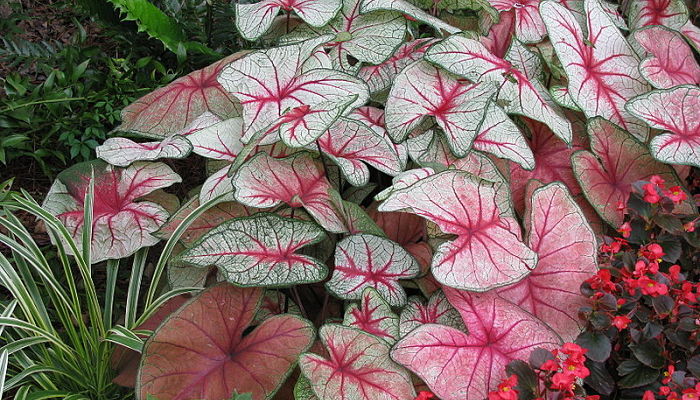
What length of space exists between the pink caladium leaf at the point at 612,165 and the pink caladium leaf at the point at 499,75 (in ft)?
0.25

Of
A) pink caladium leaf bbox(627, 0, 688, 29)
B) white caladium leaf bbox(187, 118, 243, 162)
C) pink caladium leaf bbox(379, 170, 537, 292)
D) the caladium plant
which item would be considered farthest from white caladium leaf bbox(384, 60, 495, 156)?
pink caladium leaf bbox(627, 0, 688, 29)

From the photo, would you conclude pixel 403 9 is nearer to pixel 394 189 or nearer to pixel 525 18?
pixel 525 18

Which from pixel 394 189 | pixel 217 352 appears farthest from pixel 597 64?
pixel 217 352

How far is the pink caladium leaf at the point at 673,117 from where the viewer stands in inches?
64.5

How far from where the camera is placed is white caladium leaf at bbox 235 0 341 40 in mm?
1791

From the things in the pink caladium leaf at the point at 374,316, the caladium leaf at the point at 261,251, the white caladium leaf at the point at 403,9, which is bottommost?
the pink caladium leaf at the point at 374,316

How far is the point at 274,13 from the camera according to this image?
182 centimetres

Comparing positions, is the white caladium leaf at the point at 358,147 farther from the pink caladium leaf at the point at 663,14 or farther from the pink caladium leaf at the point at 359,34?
the pink caladium leaf at the point at 663,14

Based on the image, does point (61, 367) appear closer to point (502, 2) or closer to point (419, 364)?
point (419, 364)

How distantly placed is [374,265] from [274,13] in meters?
0.77

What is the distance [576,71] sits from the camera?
5.79 feet

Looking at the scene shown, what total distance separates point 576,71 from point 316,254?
82 centimetres

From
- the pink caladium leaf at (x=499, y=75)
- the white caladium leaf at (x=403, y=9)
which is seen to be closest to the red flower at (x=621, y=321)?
the pink caladium leaf at (x=499, y=75)

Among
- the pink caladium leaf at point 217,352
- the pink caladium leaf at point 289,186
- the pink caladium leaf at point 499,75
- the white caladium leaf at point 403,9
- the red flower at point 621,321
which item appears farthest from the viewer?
the white caladium leaf at point 403,9
